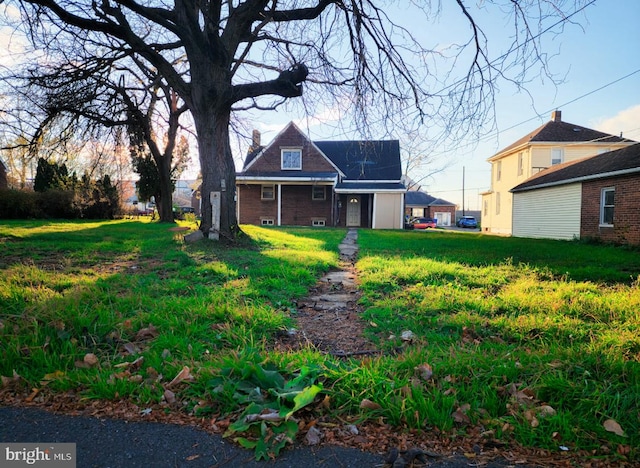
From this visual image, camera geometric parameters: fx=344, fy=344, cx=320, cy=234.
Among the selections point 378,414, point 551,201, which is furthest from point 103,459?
point 551,201

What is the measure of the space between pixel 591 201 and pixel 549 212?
3300mm

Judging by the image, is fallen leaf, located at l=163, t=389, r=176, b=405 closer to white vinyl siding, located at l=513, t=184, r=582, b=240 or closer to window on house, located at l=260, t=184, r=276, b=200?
white vinyl siding, located at l=513, t=184, r=582, b=240

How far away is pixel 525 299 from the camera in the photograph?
389cm

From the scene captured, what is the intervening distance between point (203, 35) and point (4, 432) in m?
7.63

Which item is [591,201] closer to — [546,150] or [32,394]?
[546,150]

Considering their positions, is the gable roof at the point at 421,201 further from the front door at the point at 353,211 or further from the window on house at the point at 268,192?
the window on house at the point at 268,192

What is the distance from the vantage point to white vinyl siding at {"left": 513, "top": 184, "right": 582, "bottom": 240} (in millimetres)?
15156

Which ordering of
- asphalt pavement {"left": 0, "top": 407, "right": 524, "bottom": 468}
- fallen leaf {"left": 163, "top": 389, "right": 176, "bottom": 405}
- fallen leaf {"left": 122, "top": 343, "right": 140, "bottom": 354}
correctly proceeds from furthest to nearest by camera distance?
fallen leaf {"left": 122, "top": 343, "right": 140, "bottom": 354}, fallen leaf {"left": 163, "top": 389, "right": 176, "bottom": 405}, asphalt pavement {"left": 0, "top": 407, "right": 524, "bottom": 468}

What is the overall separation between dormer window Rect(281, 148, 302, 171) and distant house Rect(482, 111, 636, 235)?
1450 cm

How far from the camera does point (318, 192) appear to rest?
2406cm

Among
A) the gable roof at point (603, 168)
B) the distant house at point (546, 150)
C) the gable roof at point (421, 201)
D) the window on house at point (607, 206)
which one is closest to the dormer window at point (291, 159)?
the gable roof at point (603, 168)

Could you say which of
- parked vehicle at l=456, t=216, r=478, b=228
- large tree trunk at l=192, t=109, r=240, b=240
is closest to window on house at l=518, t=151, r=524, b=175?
parked vehicle at l=456, t=216, r=478, b=228

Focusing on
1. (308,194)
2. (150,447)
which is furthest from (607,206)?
(150,447)

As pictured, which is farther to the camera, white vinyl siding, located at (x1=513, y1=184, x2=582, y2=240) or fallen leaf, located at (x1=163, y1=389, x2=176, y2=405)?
white vinyl siding, located at (x1=513, y1=184, x2=582, y2=240)
